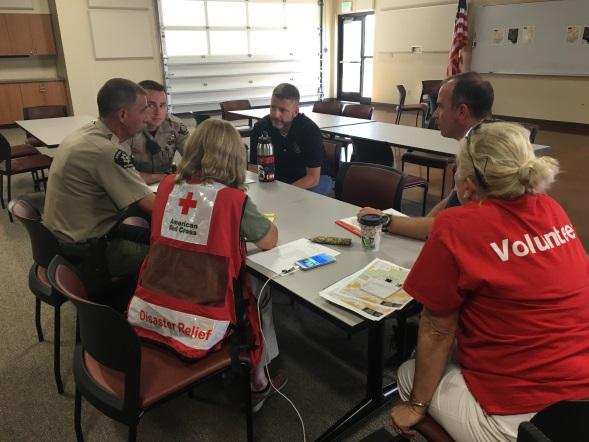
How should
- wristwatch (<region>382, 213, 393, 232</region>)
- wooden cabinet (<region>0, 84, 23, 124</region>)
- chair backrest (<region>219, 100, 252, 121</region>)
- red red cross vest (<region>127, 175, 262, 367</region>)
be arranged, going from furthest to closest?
wooden cabinet (<region>0, 84, 23, 124</region>), chair backrest (<region>219, 100, 252, 121</region>), wristwatch (<region>382, 213, 393, 232</region>), red red cross vest (<region>127, 175, 262, 367</region>)

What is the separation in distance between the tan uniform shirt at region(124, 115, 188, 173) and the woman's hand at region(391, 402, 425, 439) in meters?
2.19

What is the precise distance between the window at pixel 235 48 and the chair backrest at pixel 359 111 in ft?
16.7

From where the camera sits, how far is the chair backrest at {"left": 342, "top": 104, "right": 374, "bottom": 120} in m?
5.33

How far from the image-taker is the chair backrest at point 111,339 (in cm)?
125

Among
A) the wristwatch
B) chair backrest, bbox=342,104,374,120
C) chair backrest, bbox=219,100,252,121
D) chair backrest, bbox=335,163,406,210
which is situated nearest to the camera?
the wristwatch

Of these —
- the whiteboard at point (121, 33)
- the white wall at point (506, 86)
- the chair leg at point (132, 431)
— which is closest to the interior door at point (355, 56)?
the white wall at point (506, 86)

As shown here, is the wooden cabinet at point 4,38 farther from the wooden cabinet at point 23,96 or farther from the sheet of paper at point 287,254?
the sheet of paper at point 287,254

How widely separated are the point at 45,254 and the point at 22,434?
739mm

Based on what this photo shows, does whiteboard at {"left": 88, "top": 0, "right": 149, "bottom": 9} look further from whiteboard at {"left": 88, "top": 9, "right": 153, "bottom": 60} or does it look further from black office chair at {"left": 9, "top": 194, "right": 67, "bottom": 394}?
black office chair at {"left": 9, "top": 194, "right": 67, "bottom": 394}

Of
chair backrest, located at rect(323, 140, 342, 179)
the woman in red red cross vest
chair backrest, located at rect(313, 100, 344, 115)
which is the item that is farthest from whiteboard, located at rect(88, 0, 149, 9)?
the woman in red red cross vest

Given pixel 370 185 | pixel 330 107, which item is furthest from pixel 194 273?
pixel 330 107

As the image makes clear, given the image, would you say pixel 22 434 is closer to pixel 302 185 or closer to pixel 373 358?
pixel 373 358

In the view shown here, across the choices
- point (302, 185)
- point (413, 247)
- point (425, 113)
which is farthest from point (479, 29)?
point (413, 247)

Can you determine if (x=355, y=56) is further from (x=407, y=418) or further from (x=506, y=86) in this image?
(x=407, y=418)
